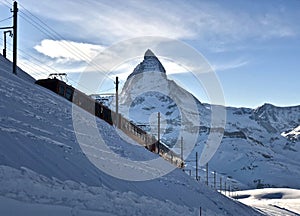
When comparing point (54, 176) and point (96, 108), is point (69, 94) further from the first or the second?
point (54, 176)

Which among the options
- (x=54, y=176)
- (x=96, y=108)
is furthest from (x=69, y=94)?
(x=54, y=176)

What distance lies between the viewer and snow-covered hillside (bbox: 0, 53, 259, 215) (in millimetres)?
14038

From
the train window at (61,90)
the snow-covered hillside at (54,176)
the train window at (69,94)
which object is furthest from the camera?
the train window at (69,94)

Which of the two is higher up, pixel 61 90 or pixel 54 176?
pixel 61 90

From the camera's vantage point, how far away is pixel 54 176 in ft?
55.6

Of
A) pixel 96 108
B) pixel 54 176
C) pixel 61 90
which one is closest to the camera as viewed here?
pixel 54 176

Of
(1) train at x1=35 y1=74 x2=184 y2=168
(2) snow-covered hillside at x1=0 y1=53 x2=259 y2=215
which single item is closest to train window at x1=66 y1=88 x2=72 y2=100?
(1) train at x1=35 y1=74 x2=184 y2=168

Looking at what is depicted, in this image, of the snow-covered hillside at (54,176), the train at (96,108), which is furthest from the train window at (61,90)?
the snow-covered hillside at (54,176)

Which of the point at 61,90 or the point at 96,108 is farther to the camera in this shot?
the point at 96,108

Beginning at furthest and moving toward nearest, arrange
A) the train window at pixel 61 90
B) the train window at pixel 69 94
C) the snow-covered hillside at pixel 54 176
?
the train window at pixel 69 94
the train window at pixel 61 90
the snow-covered hillside at pixel 54 176

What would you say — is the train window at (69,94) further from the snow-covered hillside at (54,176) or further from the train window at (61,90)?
the snow-covered hillside at (54,176)

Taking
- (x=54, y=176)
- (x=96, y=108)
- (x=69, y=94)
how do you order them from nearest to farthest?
(x=54, y=176), (x=69, y=94), (x=96, y=108)

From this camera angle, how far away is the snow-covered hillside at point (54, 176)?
14038 millimetres

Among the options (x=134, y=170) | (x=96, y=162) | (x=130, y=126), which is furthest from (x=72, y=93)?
(x=96, y=162)
